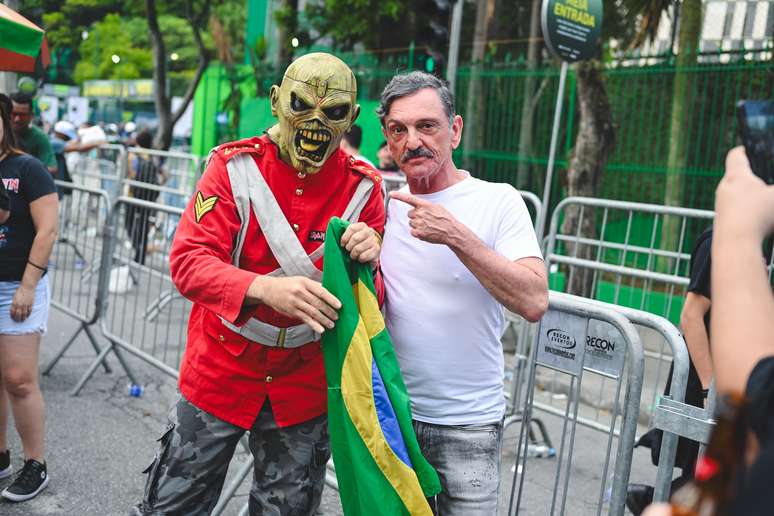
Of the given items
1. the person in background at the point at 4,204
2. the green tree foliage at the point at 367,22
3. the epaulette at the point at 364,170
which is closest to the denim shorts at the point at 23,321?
the person in background at the point at 4,204

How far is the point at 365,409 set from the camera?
7.53ft

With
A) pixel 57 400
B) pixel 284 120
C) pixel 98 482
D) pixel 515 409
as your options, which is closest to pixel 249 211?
pixel 284 120

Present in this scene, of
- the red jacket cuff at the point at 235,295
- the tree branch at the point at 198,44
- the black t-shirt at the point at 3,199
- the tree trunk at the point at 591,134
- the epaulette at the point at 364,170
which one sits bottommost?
the red jacket cuff at the point at 235,295

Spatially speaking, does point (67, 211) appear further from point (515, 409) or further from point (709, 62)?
point (709, 62)

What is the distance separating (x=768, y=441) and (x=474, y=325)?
159cm

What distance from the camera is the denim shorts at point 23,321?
4270 millimetres

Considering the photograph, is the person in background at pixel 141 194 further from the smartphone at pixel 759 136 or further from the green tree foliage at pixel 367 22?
the smartphone at pixel 759 136

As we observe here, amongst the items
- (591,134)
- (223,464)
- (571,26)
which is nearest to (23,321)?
(223,464)

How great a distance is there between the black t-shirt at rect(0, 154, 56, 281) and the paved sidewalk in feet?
3.94

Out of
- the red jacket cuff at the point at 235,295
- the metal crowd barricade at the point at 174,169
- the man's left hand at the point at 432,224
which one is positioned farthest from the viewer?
the metal crowd barricade at the point at 174,169

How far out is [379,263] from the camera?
273 centimetres

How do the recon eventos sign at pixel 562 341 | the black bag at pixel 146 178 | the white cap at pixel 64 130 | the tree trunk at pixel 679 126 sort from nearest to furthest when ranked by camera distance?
the recon eventos sign at pixel 562 341 < the tree trunk at pixel 679 126 < the black bag at pixel 146 178 < the white cap at pixel 64 130

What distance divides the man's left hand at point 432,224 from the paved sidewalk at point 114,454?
253 cm

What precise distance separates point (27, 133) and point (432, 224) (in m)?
5.90
